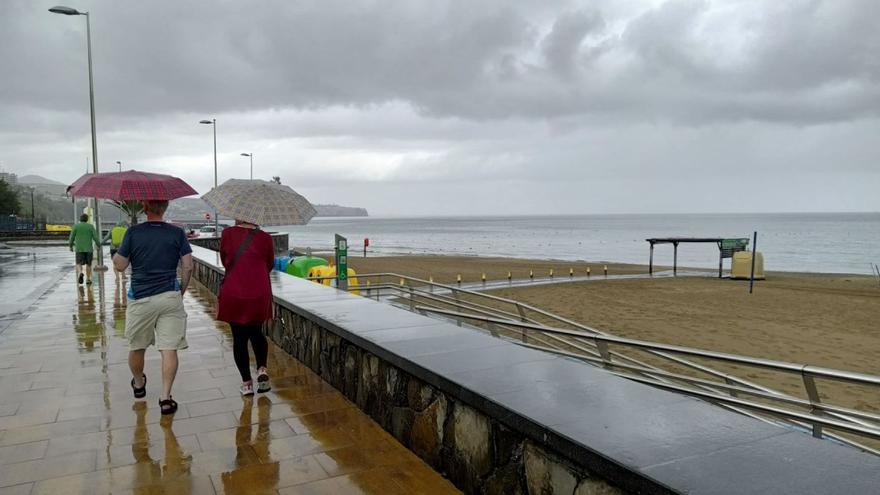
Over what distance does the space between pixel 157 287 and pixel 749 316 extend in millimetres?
17652

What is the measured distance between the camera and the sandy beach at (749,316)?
1204 centimetres

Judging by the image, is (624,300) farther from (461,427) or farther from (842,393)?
(461,427)

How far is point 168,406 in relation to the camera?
4590mm

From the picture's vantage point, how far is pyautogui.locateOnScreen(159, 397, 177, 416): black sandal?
180 inches

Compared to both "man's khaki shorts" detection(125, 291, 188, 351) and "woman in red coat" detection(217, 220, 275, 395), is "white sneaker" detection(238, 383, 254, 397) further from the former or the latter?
"man's khaki shorts" detection(125, 291, 188, 351)

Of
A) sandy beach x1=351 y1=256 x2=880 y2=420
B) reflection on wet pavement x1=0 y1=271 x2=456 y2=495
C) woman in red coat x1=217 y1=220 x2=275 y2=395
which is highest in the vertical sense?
woman in red coat x1=217 y1=220 x2=275 y2=395

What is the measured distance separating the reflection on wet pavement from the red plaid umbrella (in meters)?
1.65

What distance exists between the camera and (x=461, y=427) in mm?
3229

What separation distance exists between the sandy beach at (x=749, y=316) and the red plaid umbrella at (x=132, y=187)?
29.6 ft

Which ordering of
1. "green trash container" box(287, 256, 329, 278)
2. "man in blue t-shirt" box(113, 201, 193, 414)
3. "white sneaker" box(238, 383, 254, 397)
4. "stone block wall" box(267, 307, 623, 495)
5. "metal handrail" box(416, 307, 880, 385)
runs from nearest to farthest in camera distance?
"stone block wall" box(267, 307, 623, 495) → "metal handrail" box(416, 307, 880, 385) → "man in blue t-shirt" box(113, 201, 193, 414) → "white sneaker" box(238, 383, 254, 397) → "green trash container" box(287, 256, 329, 278)

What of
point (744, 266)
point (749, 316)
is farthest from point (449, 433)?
point (744, 266)

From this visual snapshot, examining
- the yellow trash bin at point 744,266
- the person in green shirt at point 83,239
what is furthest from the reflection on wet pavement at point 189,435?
the yellow trash bin at point 744,266

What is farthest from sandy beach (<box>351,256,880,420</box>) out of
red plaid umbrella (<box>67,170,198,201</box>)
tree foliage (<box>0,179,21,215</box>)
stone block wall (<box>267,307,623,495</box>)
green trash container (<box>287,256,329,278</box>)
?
tree foliage (<box>0,179,21,215</box>)

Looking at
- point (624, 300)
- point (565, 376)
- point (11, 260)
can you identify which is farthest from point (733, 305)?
point (11, 260)
